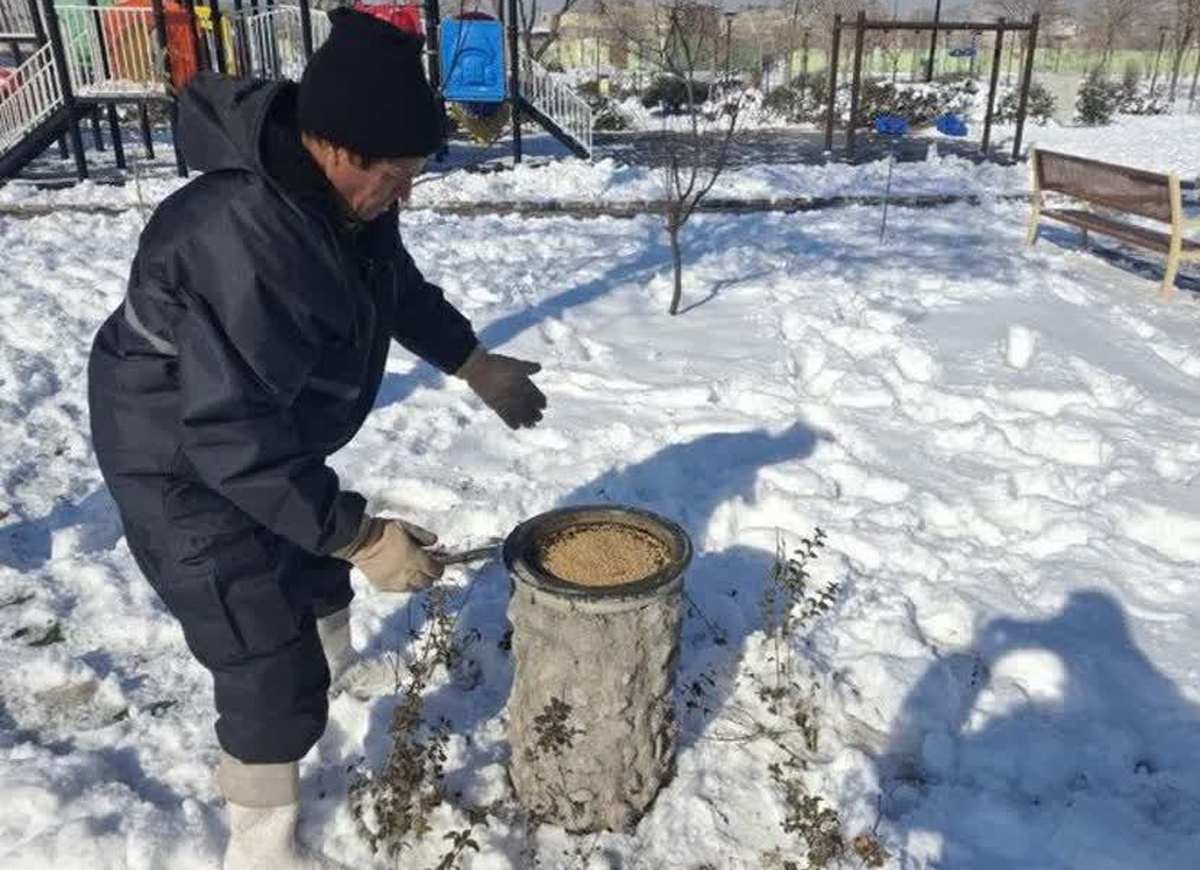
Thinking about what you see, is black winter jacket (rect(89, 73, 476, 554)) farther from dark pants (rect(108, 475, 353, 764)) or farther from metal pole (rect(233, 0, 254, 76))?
metal pole (rect(233, 0, 254, 76))

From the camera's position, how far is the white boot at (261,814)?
2150mm

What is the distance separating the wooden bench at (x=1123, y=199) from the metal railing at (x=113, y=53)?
9856 mm

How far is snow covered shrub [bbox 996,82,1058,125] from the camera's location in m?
20.4

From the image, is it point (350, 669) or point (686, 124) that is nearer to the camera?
point (350, 669)

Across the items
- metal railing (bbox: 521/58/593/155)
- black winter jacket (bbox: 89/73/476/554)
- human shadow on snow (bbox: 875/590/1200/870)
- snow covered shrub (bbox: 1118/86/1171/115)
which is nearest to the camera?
black winter jacket (bbox: 89/73/476/554)

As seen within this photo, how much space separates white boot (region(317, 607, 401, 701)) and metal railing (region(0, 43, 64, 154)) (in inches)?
437

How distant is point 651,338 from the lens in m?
5.98

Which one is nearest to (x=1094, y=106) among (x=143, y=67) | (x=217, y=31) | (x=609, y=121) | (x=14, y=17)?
(x=609, y=121)

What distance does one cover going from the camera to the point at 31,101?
37.6 feet

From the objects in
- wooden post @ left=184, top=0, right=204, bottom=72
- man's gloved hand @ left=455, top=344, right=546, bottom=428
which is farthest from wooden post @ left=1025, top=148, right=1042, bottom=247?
wooden post @ left=184, top=0, right=204, bottom=72

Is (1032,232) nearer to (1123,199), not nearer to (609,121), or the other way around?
(1123,199)

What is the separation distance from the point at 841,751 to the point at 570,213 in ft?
25.3

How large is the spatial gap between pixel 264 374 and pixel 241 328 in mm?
95

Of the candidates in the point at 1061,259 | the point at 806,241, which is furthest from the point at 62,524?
the point at 1061,259
